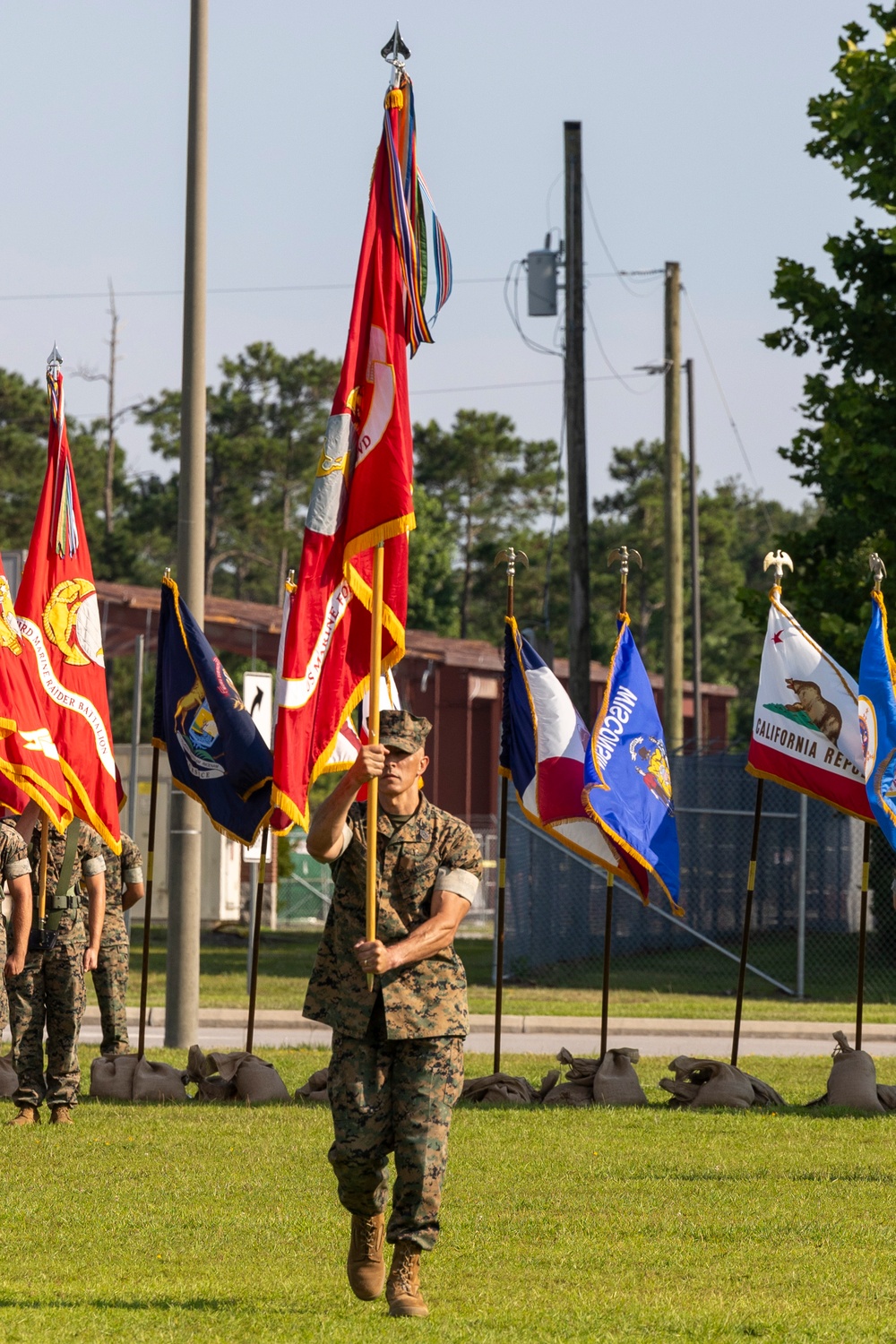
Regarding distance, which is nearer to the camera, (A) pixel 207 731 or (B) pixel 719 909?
(A) pixel 207 731

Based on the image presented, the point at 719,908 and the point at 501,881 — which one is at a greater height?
the point at 501,881

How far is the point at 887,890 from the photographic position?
27.5 metres

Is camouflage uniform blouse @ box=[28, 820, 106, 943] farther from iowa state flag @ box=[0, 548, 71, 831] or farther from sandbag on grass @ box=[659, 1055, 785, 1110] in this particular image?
sandbag on grass @ box=[659, 1055, 785, 1110]

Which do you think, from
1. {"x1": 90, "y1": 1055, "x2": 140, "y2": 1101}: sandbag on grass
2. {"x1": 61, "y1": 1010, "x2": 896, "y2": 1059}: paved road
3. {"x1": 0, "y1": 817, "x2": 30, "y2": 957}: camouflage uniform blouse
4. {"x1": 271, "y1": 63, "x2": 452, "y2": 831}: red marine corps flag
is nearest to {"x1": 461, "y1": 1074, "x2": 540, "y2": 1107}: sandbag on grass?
{"x1": 90, "y1": 1055, "x2": 140, "y2": 1101}: sandbag on grass

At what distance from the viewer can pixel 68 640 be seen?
12.8 m

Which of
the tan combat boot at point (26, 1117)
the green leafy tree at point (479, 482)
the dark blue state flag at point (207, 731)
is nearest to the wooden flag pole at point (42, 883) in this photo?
the tan combat boot at point (26, 1117)

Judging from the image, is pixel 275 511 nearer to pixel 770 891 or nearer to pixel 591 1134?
pixel 770 891

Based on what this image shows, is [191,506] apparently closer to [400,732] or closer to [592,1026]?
[592,1026]

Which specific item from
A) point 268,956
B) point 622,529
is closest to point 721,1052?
point 268,956

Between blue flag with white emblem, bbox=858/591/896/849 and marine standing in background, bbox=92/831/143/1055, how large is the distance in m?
5.27

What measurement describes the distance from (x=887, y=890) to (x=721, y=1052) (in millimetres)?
10853

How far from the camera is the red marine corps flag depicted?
791cm

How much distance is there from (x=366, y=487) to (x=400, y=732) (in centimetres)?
147

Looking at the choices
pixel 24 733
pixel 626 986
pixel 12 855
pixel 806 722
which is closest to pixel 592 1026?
pixel 626 986
